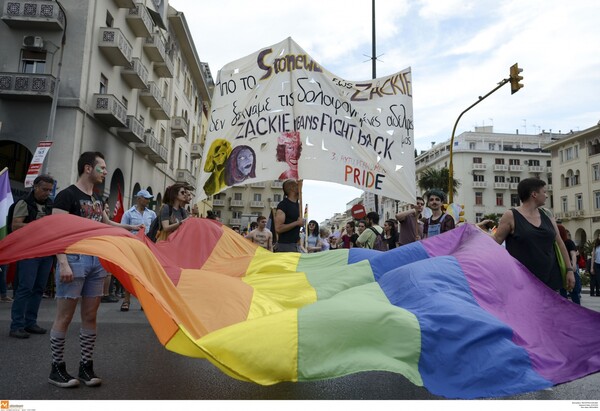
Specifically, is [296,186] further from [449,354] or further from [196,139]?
[196,139]

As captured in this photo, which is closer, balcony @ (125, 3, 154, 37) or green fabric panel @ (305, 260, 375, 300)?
green fabric panel @ (305, 260, 375, 300)

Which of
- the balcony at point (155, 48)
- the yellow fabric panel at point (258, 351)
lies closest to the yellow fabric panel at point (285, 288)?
the yellow fabric panel at point (258, 351)

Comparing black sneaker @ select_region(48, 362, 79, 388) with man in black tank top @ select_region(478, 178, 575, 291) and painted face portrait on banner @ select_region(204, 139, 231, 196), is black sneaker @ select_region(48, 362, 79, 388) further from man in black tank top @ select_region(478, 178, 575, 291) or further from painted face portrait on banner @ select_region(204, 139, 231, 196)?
man in black tank top @ select_region(478, 178, 575, 291)

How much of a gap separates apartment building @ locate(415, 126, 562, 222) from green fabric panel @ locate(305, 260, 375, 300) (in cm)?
6817

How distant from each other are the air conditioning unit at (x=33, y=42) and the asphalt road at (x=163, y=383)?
17664 mm

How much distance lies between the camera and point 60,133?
19.3 metres

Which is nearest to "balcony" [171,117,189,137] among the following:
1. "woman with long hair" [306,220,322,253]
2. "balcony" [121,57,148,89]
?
"balcony" [121,57,148,89]

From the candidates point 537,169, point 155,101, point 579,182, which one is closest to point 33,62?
point 155,101

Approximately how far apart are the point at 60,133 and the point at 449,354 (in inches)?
784

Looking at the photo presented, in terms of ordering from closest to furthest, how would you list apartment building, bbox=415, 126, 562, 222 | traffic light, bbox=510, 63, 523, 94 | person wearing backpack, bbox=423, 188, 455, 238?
person wearing backpack, bbox=423, 188, 455, 238 → traffic light, bbox=510, 63, 523, 94 → apartment building, bbox=415, 126, 562, 222

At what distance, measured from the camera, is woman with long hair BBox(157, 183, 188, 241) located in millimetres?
6457

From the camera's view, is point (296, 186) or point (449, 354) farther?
point (296, 186)

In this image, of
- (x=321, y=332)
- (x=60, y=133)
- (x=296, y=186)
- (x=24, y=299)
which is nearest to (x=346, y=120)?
(x=296, y=186)

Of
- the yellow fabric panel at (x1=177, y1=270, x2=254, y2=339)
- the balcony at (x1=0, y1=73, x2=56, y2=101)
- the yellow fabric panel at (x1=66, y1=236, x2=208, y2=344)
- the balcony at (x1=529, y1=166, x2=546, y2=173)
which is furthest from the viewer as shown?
the balcony at (x1=529, y1=166, x2=546, y2=173)
